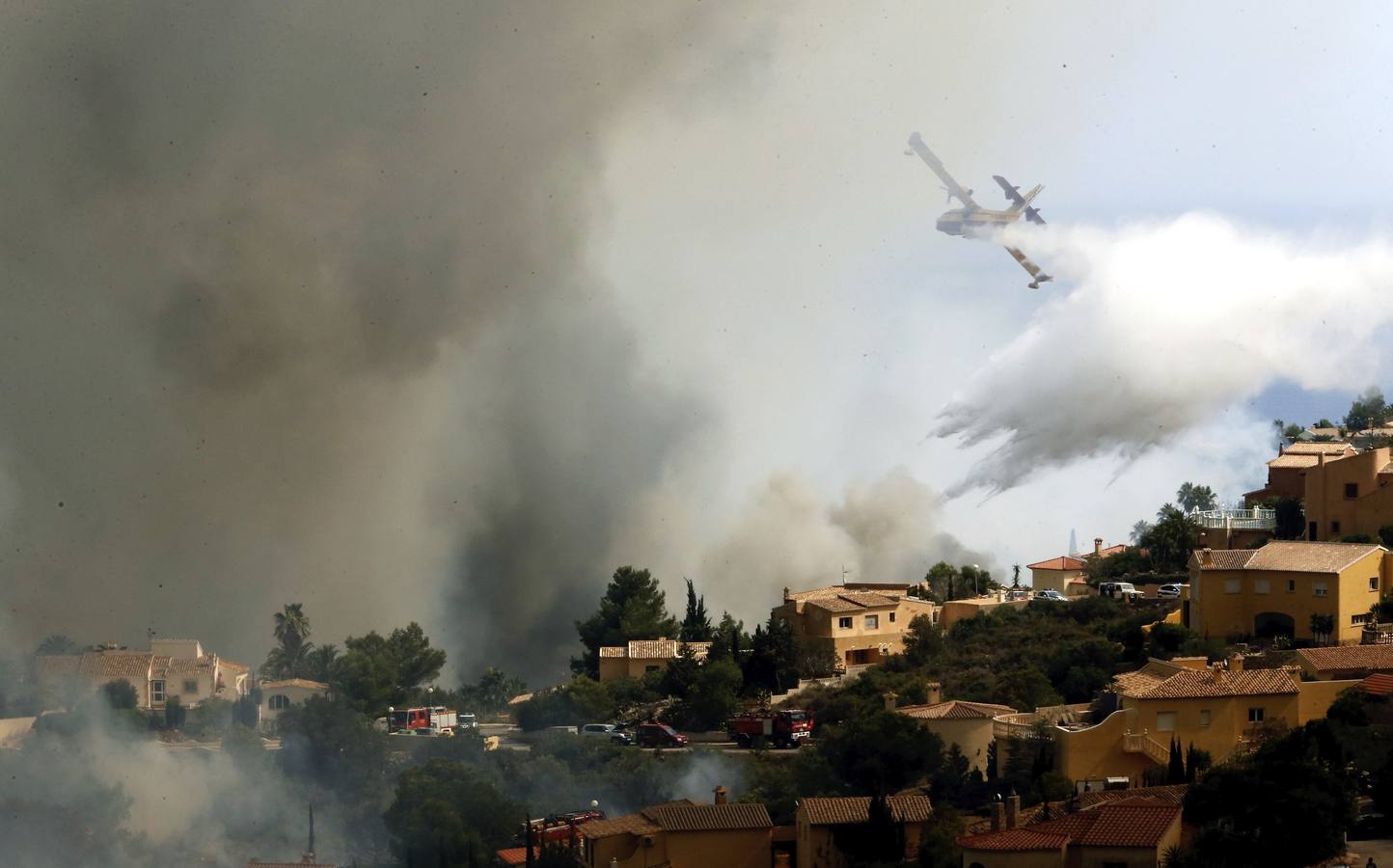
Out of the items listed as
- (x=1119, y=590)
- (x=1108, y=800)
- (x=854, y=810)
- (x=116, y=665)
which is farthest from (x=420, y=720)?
(x=1108, y=800)

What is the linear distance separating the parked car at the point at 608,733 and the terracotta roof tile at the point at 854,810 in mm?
15397

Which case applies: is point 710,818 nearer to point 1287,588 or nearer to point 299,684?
point 1287,588

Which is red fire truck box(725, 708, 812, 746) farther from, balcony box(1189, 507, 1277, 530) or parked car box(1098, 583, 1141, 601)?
balcony box(1189, 507, 1277, 530)

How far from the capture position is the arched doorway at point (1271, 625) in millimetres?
54344

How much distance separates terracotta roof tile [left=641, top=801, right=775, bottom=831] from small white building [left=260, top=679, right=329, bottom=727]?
96.4ft

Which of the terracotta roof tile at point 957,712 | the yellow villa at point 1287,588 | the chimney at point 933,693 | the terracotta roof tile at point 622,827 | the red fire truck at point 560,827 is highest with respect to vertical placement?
the yellow villa at point 1287,588

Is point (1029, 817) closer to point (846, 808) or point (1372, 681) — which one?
point (846, 808)

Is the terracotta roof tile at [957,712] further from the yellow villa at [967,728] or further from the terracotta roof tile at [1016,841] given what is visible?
the terracotta roof tile at [1016,841]

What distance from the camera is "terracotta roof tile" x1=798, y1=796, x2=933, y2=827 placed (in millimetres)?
43188

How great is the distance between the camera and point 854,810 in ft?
143

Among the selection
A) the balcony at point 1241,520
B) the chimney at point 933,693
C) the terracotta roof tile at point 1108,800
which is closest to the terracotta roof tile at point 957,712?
the chimney at point 933,693

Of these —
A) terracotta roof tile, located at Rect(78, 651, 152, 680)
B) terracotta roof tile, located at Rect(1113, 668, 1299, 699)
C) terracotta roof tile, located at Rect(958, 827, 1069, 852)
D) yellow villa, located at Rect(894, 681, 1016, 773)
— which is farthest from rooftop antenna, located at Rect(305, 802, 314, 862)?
terracotta roof tile, located at Rect(1113, 668, 1299, 699)

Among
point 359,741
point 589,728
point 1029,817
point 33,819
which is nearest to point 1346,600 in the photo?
point 1029,817

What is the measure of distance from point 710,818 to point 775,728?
1223cm
